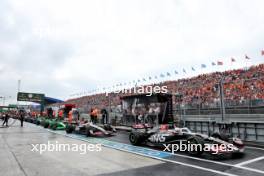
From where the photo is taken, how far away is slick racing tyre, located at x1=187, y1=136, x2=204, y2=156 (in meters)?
8.00

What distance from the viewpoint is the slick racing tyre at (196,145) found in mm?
8000

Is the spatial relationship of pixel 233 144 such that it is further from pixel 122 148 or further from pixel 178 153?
pixel 122 148

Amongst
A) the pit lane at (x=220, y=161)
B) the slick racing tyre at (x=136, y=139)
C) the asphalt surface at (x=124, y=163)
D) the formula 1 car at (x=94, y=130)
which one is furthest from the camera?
the formula 1 car at (x=94, y=130)

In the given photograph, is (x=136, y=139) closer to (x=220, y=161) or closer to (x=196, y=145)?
(x=196, y=145)

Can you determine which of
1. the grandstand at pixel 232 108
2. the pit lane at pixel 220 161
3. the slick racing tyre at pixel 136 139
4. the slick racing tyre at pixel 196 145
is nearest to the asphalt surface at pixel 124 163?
the pit lane at pixel 220 161

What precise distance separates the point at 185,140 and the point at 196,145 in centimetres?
78

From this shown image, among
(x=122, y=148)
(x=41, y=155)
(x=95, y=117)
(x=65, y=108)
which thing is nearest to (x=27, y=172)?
(x=41, y=155)

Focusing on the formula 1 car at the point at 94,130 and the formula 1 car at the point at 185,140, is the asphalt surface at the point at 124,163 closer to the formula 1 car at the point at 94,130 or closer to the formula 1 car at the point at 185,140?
the formula 1 car at the point at 185,140

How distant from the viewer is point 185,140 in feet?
29.1

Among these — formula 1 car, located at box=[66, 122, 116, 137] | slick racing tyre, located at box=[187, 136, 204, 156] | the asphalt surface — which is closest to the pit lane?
the asphalt surface

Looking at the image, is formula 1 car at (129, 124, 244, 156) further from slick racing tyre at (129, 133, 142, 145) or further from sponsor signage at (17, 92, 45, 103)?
sponsor signage at (17, 92, 45, 103)

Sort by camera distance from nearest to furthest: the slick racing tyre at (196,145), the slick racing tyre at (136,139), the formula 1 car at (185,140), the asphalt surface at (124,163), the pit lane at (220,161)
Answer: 1. the asphalt surface at (124,163)
2. the pit lane at (220,161)
3. the formula 1 car at (185,140)
4. the slick racing tyre at (196,145)
5. the slick racing tyre at (136,139)

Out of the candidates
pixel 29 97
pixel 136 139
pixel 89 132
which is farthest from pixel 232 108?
pixel 29 97

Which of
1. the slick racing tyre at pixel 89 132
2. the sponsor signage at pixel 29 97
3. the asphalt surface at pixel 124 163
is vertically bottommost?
the asphalt surface at pixel 124 163
